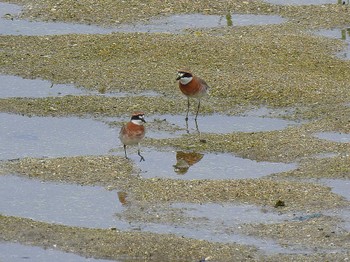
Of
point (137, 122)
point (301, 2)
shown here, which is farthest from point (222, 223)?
point (301, 2)

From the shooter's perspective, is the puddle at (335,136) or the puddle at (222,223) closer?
the puddle at (222,223)

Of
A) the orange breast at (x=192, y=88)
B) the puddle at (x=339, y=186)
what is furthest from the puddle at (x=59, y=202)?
the orange breast at (x=192, y=88)

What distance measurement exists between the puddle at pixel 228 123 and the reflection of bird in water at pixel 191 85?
0.25 meters

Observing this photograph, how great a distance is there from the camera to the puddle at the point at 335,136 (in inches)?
619

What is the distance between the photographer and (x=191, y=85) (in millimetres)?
16906

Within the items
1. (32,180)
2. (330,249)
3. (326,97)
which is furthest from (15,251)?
(326,97)

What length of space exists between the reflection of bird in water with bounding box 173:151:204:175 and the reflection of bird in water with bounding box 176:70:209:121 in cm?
177

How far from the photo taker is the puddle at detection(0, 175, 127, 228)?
12.9 m

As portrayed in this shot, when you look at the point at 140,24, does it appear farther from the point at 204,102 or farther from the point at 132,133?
the point at 132,133

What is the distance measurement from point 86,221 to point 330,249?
2.87 m

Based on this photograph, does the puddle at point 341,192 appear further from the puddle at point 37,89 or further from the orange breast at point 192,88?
the puddle at point 37,89

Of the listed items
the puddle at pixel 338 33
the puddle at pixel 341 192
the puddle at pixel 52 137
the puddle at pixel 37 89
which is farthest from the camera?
the puddle at pixel 338 33

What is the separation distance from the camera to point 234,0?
77.5 ft

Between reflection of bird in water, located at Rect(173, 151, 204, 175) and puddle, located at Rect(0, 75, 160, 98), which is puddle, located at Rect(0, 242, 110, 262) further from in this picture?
puddle, located at Rect(0, 75, 160, 98)
